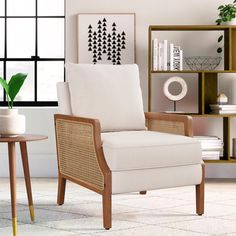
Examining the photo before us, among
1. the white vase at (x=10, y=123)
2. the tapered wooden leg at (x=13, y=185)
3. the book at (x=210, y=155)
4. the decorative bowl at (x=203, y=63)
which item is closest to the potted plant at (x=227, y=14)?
the decorative bowl at (x=203, y=63)

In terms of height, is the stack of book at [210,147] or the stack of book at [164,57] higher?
the stack of book at [164,57]

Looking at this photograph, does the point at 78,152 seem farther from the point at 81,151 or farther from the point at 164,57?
the point at 164,57

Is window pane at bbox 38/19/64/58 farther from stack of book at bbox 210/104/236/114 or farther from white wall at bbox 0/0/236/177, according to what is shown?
stack of book at bbox 210/104/236/114

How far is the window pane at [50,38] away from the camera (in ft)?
17.4

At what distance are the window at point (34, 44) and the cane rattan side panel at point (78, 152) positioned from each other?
5.59ft

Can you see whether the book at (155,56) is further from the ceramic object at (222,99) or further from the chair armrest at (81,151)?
the chair armrest at (81,151)

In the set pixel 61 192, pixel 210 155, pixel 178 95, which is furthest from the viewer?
pixel 178 95

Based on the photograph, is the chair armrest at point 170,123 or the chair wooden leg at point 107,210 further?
the chair armrest at point 170,123

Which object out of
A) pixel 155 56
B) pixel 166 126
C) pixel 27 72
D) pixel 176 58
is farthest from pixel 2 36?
pixel 166 126

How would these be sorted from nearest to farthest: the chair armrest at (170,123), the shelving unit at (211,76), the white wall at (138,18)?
the chair armrest at (170,123) → the shelving unit at (211,76) → the white wall at (138,18)

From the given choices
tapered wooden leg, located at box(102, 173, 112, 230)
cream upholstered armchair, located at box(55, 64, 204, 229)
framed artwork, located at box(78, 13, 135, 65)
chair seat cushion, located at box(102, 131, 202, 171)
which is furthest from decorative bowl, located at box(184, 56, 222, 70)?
tapered wooden leg, located at box(102, 173, 112, 230)

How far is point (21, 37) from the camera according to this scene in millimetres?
5312

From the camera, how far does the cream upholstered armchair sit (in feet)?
10.0

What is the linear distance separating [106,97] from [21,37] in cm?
187
